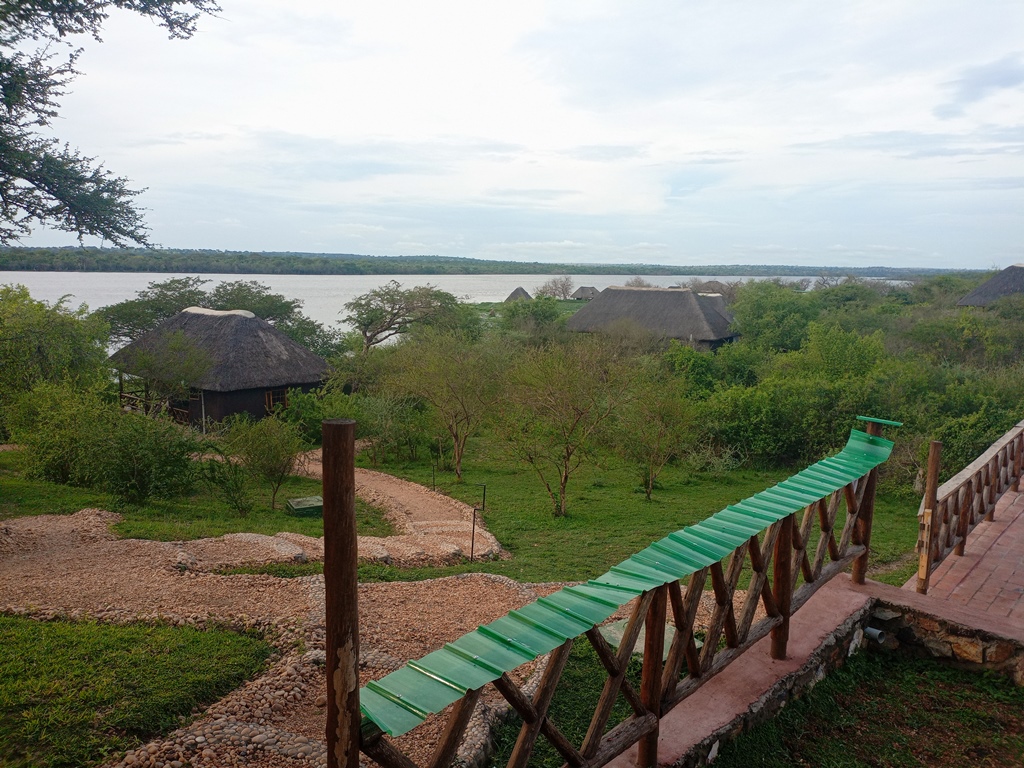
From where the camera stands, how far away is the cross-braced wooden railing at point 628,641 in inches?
95.4

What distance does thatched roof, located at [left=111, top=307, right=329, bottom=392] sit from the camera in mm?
19609

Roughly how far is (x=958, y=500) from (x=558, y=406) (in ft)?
25.4

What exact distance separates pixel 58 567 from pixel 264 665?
147 inches

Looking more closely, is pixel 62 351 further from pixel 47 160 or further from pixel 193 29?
pixel 193 29

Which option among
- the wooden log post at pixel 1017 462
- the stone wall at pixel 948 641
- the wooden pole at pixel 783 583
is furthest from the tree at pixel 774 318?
the wooden pole at pixel 783 583

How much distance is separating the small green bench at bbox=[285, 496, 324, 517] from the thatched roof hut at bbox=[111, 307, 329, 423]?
26.5 feet

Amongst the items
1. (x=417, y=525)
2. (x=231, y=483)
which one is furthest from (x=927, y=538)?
(x=231, y=483)

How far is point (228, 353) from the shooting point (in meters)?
20.3

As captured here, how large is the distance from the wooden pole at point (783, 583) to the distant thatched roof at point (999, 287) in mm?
31978

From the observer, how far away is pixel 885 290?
1745 inches

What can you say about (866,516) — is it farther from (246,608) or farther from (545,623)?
(246,608)

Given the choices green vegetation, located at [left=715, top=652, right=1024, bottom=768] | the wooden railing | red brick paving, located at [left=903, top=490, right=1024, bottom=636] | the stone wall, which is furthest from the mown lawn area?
green vegetation, located at [left=715, top=652, right=1024, bottom=768]

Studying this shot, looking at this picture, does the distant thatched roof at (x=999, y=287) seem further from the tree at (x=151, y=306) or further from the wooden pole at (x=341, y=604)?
the wooden pole at (x=341, y=604)

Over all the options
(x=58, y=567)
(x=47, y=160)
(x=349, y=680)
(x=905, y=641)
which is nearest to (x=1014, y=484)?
(x=905, y=641)
